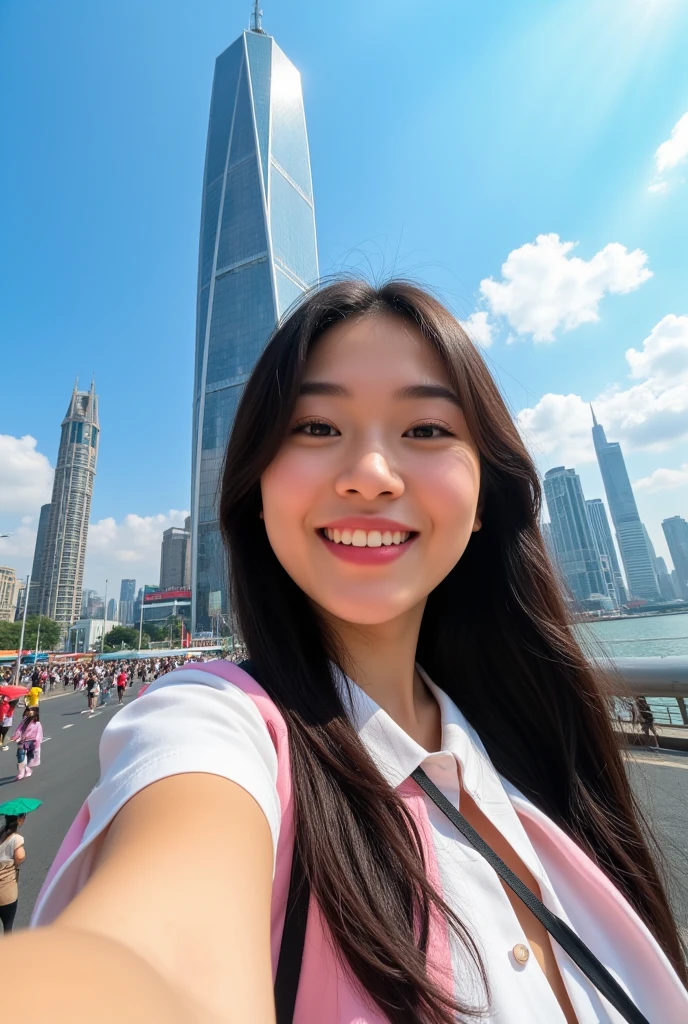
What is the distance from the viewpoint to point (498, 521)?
144cm

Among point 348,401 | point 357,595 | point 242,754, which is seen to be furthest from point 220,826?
point 348,401

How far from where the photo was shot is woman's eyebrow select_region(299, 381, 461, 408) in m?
0.99

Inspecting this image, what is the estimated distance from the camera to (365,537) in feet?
3.08

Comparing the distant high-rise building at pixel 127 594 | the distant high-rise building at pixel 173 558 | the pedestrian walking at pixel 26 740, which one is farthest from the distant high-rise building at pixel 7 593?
the pedestrian walking at pixel 26 740

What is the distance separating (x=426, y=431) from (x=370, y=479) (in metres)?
0.23

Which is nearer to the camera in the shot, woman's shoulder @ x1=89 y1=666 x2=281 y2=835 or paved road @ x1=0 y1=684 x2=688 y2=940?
woman's shoulder @ x1=89 y1=666 x2=281 y2=835

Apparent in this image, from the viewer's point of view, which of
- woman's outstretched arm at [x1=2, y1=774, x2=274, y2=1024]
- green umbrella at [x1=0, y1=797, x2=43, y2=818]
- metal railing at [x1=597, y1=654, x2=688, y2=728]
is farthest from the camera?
green umbrella at [x1=0, y1=797, x2=43, y2=818]

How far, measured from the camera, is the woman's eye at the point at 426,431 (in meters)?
1.01

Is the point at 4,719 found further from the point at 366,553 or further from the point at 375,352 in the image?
the point at 375,352

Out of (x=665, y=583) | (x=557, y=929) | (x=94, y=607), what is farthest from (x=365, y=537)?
(x=94, y=607)

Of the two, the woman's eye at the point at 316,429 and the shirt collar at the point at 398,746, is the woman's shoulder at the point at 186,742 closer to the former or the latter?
the shirt collar at the point at 398,746

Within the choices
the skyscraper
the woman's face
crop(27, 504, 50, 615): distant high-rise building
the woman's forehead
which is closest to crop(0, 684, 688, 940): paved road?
the woman's face

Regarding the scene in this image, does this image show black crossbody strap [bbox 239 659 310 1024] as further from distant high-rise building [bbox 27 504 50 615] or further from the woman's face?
distant high-rise building [bbox 27 504 50 615]

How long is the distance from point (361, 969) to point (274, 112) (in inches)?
3141
